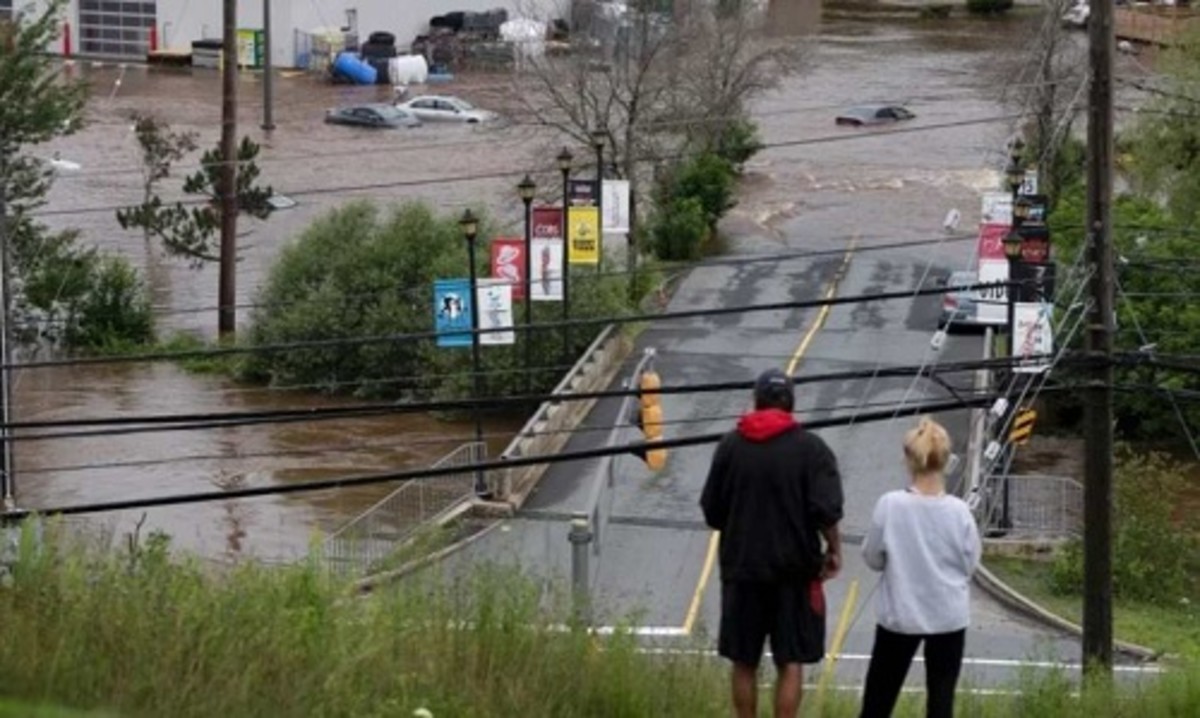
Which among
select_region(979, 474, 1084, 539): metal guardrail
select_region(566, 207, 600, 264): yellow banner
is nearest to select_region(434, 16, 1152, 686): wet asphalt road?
select_region(979, 474, 1084, 539): metal guardrail

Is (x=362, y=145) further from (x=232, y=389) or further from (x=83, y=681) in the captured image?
(x=83, y=681)

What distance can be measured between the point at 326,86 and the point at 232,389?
3484 cm

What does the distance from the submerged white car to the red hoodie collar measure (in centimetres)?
6033

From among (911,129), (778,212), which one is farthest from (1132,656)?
(911,129)

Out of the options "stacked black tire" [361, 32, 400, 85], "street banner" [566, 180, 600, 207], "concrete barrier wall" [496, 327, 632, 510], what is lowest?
"concrete barrier wall" [496, 327, 632, 510]

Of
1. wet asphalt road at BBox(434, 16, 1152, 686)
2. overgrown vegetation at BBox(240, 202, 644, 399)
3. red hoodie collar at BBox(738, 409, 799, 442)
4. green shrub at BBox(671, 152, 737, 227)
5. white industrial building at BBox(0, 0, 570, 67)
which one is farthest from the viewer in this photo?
white industrial building at BBox(0, 0, 570, 67)

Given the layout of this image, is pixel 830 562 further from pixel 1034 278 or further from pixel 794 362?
pixel 794 362

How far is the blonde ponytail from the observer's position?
943 centimetres

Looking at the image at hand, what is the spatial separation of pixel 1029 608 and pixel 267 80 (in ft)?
143

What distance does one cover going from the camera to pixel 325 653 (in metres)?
9.36

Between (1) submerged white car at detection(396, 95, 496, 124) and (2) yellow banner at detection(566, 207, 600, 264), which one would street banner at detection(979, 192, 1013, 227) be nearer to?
(2) yellow banner at detection(566, 207, 600, 264)

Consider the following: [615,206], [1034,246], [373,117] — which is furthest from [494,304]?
[373,117]

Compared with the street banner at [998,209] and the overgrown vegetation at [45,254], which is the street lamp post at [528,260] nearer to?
the street banner at [998,209]

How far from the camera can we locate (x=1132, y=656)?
26891 mm
